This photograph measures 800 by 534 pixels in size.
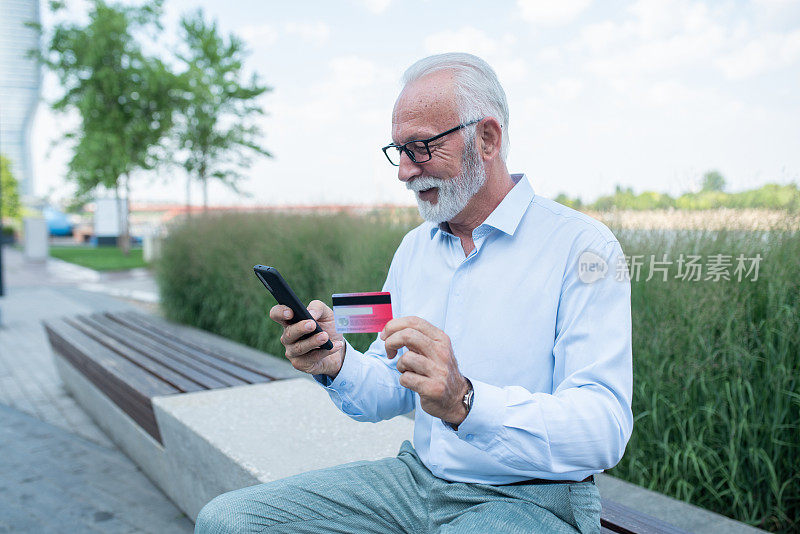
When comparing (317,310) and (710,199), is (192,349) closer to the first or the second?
(317,310)

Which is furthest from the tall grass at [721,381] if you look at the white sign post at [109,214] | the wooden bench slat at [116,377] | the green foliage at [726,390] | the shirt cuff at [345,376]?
the white sign post at [109,214]

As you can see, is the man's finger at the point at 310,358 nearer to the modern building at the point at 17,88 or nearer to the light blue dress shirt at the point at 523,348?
the light blue dress shirt at the point at 523,348

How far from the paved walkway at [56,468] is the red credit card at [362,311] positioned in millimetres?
2226

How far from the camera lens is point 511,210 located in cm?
157

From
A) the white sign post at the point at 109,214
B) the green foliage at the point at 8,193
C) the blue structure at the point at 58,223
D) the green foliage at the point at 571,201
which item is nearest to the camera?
the green foliage at the point at 571,201

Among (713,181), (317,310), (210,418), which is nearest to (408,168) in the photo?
(317,310)

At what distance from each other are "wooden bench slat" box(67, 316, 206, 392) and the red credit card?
7.53ft

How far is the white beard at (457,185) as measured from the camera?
5.19 feet

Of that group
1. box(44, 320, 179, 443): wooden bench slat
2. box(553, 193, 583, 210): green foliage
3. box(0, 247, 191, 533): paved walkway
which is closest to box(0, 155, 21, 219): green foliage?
box(0, 247, 191, 533): paved walkway

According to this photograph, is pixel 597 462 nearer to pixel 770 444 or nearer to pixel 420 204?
pixel 420 204

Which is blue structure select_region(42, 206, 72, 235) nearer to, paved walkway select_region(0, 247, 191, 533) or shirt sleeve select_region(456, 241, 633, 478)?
paved walkway select_region(0, 247, 191, 533)

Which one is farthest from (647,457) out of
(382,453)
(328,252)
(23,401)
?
(23,401)

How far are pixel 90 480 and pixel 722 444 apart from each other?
3314 millimetres

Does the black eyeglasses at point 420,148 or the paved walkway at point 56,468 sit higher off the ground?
the black eyeglasses at point 420,148
